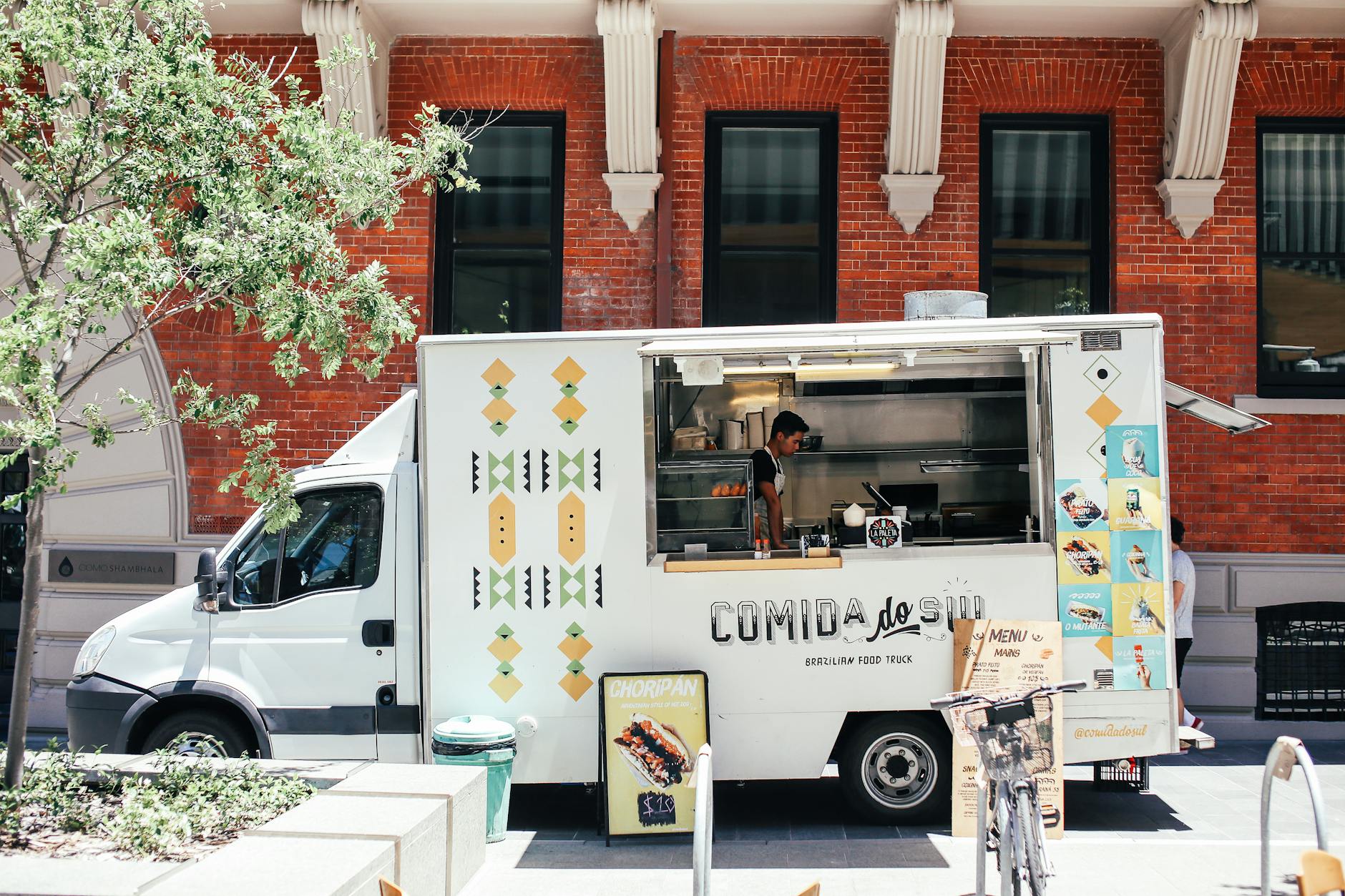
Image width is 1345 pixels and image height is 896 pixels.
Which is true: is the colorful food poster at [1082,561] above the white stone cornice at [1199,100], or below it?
below

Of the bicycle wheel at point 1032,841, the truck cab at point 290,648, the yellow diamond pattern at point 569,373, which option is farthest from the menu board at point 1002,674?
the truck cab at point 290,648

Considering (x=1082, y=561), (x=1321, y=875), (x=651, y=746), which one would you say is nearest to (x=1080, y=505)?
(x=1082, y=561)

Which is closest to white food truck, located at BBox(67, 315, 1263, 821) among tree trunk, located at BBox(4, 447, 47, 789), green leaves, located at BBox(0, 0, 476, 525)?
green leaves, located at BBox(0, 0, 476, 525)

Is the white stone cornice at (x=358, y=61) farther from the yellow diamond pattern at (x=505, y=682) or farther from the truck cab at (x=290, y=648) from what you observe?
the yellow diamond pattern at (x=505, y=682)

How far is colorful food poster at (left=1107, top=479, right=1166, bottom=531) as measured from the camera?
6938 millimetres

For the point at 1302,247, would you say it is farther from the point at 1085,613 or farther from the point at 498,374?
the point at 498,374

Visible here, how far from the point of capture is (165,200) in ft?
18.8

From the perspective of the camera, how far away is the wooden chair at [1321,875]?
12.3 feet

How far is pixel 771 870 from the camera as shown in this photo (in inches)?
249

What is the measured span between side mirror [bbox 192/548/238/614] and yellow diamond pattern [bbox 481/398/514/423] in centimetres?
190

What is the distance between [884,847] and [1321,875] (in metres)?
3.19

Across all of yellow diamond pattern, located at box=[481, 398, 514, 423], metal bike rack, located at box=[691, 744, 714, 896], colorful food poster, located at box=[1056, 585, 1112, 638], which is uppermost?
yellow diamond pattern, located at box=[481, 398, 514, 423]

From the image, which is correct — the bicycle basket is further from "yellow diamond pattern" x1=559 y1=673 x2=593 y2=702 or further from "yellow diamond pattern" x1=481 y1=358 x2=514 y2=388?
"yellow diamond pattern" x1=481 y1=358 x2=514 y2=388

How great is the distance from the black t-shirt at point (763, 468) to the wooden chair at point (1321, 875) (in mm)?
4392
